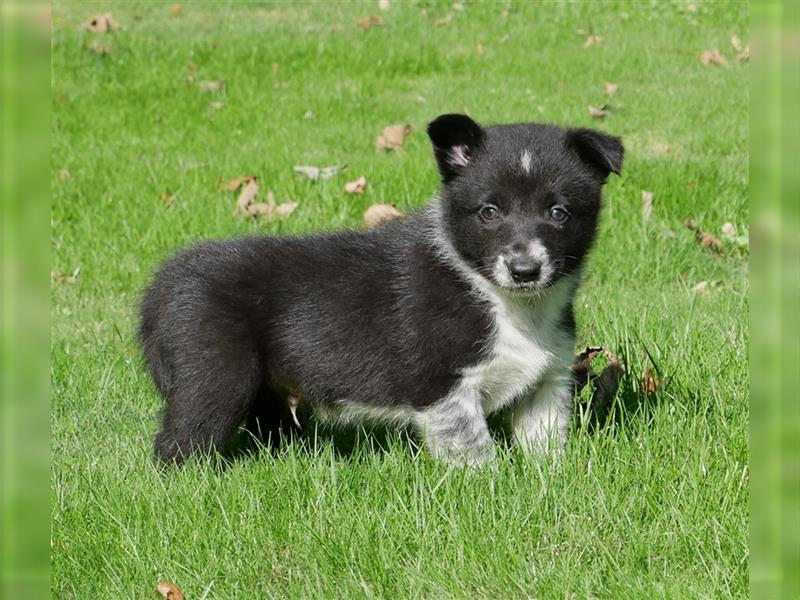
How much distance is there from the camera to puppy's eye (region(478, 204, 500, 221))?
3938 mm

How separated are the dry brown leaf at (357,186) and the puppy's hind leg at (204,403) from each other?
12.0 feet

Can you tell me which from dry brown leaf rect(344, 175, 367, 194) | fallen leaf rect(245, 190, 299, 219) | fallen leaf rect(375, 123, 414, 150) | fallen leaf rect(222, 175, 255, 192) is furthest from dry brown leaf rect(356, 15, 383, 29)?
fallen leaf rect(245, 190, 299, 219)

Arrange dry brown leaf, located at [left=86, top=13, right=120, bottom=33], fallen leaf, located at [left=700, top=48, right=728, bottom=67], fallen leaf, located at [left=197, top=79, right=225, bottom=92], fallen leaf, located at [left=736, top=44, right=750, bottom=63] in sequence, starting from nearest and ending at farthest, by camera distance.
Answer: fallen leaf, located at [left=197, top=79, right=225, bottom=92] < dry brown leaf, located at [left=86, top=13, right=120, bottom=33] < fallen leaf, located at [left=700, top=48, right=728, bottom=67] < fallen leaf, located at [left=736, top=44, right=750, bottom=63]

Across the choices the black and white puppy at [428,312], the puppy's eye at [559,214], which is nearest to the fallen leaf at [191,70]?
the black and white puppy at [428,312]

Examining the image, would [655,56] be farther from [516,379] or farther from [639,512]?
[639,512]

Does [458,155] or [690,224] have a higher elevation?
[458,155]

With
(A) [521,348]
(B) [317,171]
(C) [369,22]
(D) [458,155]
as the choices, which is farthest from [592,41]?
(A) [521,348]

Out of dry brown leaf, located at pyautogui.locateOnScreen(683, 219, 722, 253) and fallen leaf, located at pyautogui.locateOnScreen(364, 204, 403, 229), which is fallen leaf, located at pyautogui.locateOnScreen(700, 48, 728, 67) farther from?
fallen leaf, located at pyautogui.locateOnScreen(364, 204, 403, 229)

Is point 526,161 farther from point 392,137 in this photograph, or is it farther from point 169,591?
point 392,137

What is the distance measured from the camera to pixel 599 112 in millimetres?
9719

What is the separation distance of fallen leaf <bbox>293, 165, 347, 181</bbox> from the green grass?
9 centimetres

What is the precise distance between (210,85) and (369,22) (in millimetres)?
2646

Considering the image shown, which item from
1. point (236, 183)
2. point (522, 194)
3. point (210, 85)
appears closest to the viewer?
point (522, 194)

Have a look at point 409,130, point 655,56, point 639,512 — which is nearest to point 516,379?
point 639,512
